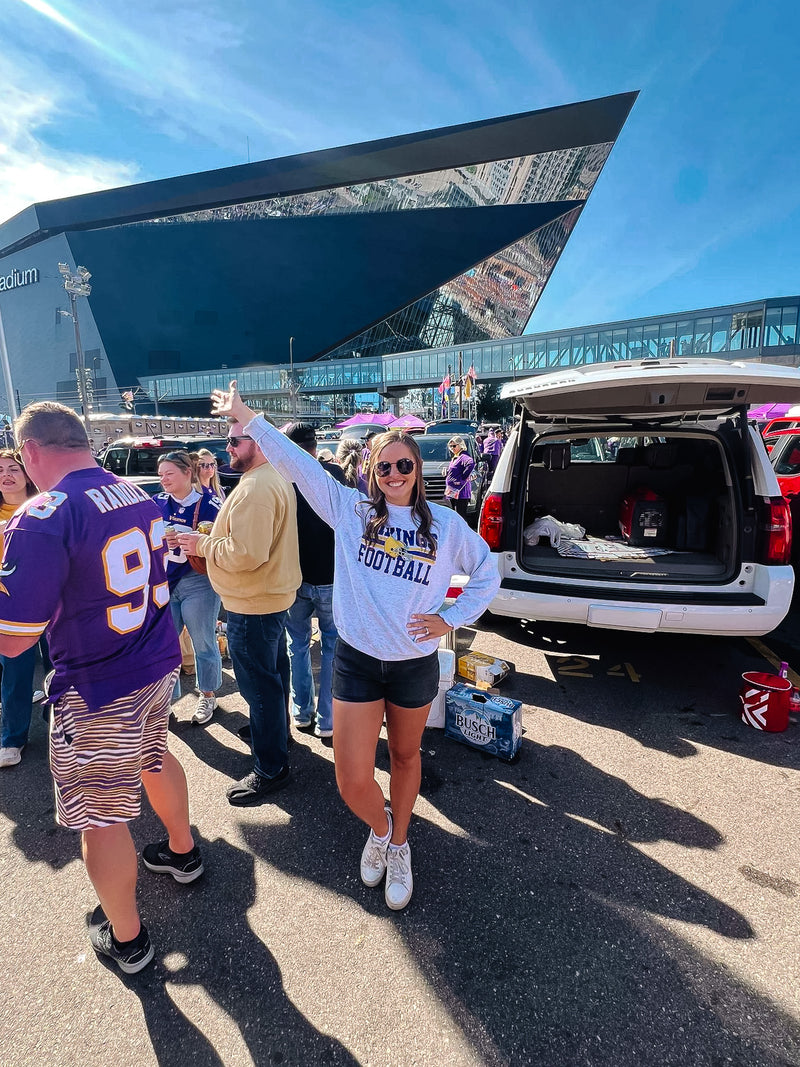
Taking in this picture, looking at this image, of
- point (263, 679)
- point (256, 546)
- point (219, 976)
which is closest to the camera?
point (219, 976)

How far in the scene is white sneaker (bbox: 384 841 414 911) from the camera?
2096 mm

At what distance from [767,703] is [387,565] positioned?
2918mm

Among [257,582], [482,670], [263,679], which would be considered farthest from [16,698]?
[482,670]

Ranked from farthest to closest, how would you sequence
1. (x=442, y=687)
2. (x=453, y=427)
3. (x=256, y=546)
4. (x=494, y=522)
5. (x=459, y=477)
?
(x=453, y=427), (x=459, y=477), (x=494, y=522), (x=442, y=687), (x=256, y=546)

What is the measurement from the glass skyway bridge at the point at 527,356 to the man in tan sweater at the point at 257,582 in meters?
13.6

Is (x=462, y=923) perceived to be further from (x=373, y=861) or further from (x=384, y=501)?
(x=384, y=501)

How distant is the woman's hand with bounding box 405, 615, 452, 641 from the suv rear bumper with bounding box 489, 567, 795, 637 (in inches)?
78.1

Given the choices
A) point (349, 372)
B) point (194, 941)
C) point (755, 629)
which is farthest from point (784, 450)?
point (349, 372)

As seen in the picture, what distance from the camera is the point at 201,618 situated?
3.60 metres

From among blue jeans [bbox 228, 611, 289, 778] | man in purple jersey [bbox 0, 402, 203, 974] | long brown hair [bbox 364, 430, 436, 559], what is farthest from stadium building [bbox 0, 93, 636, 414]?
man in purple jersey [bbox 0, 402, 203, 974]

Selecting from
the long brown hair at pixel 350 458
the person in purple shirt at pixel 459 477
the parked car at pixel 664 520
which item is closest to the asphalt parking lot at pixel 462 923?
the parked car at pixel 664 520

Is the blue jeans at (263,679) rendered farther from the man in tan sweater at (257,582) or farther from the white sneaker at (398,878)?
the white sneaker at (398,878)

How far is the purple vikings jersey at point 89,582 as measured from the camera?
1.54m

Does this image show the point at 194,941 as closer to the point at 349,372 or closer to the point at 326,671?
the point at 326,671
